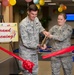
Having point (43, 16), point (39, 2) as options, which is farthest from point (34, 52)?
point (43, 16)

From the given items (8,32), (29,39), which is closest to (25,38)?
(29,39)

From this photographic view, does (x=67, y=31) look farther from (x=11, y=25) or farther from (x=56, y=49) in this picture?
(x=11, y=25)

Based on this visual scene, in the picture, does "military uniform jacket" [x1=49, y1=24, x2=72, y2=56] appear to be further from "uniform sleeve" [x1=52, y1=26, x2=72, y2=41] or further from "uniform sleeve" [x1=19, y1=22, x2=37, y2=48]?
"uniform sleeve" [x1=19, y1=22, x2=37, y2=48]

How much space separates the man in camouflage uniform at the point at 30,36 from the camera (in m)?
3.00

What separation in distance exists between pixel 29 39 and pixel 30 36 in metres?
0.05

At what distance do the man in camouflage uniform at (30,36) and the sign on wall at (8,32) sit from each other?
1.20 feet

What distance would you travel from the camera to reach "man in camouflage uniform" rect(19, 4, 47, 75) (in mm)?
2998

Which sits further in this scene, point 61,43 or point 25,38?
point 61,43

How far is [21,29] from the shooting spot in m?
3.02

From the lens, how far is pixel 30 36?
305 centimetres

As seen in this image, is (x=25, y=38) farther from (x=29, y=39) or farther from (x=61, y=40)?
(x=61, y=40)

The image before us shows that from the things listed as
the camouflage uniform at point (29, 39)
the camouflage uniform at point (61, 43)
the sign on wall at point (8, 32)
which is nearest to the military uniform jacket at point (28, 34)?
the camouflage uniform at point (29, 39)

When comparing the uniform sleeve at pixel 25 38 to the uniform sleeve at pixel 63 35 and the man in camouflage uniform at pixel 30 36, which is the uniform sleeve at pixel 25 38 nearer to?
the man in camouflage uniform at pixel 30 36

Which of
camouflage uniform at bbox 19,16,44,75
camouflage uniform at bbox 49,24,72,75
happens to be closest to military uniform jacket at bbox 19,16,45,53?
camouflage uniform at bbox 19,16,44,75
